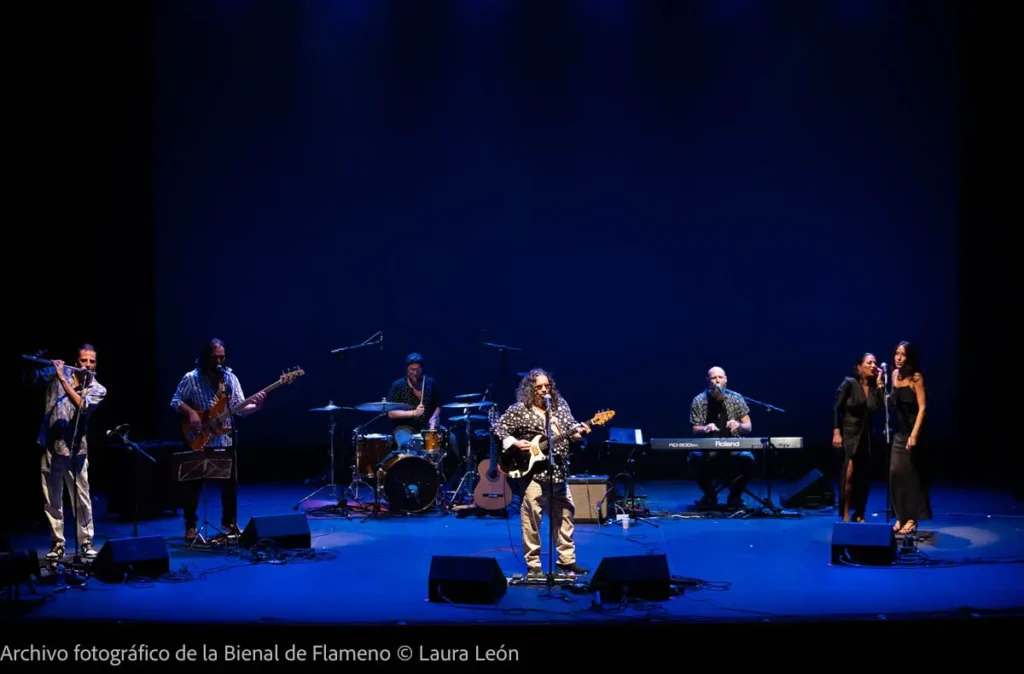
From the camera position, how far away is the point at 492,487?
10.8 meters

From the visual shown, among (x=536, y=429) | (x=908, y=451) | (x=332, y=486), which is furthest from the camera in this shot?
(x=332, y=486)

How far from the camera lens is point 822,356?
515 inches

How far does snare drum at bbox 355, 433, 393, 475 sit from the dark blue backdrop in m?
2.16

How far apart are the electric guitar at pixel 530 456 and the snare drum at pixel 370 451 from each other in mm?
3730

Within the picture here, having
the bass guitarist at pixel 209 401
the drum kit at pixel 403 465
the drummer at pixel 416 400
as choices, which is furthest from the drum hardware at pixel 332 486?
the bass guitarist at pixel 209 401

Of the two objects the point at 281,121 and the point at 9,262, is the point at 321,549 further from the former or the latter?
the point at 281,121

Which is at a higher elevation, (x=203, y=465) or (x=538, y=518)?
(x=203, y=465)

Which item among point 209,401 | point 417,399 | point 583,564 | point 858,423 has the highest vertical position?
point 209,401

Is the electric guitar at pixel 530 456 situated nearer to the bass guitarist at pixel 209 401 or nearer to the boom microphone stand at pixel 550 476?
the boom microphone stand at pixel 550 476

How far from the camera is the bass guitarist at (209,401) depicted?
29.7 feet

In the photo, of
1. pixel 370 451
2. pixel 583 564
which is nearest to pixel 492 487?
pixel 370 451

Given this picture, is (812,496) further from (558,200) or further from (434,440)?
(558,200)

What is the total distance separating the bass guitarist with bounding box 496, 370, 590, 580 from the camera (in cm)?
753

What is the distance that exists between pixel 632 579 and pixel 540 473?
117 centimetres
